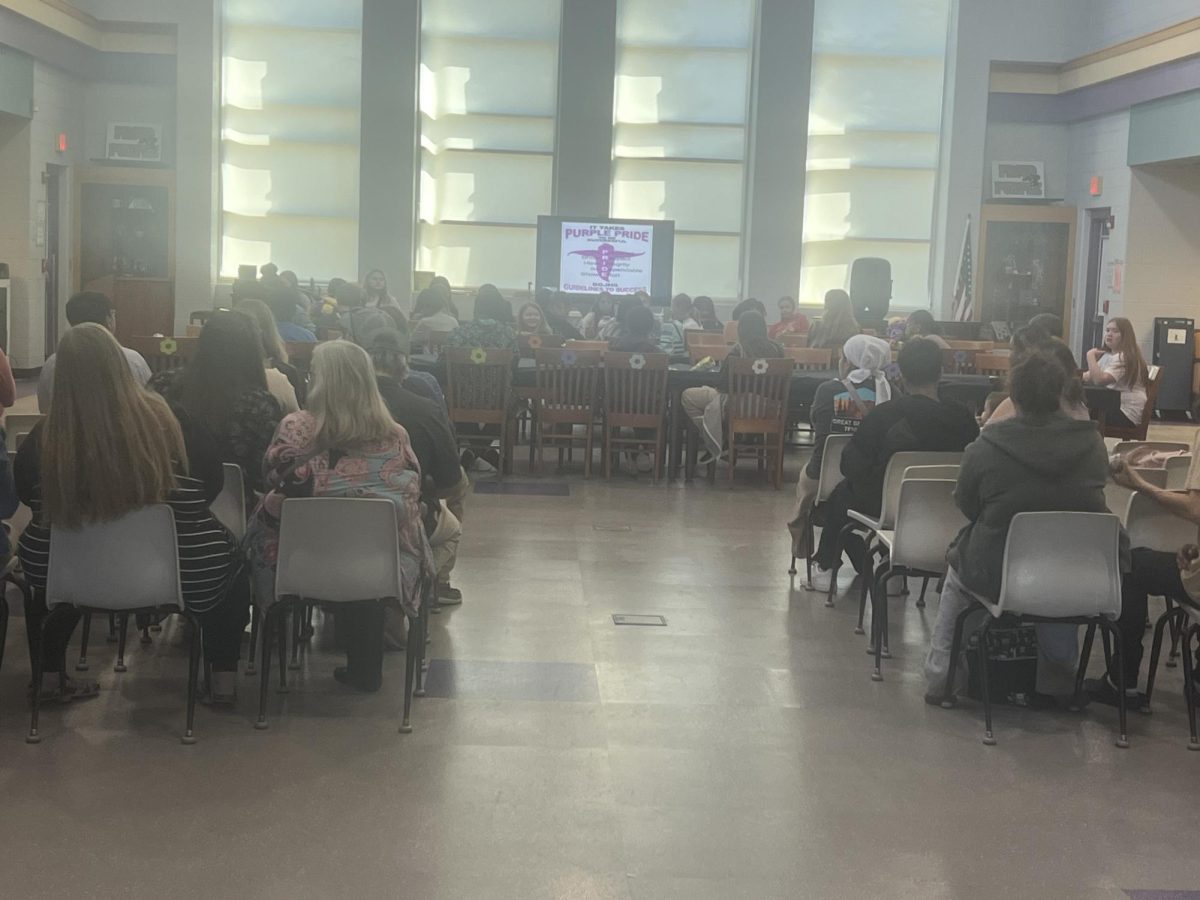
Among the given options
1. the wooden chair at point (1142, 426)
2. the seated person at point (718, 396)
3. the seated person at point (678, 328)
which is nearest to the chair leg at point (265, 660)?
the seated person at point (718, 396)

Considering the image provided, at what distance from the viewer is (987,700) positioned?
169 inches

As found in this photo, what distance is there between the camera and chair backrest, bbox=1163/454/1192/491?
4973 mm

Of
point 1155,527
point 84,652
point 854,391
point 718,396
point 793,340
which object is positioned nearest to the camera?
point 1155,527

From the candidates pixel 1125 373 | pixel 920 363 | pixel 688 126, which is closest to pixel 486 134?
pixel 688 126

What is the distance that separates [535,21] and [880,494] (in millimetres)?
11418

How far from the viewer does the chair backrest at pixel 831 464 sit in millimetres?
6062

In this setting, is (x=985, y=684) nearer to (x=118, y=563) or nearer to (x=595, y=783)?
(x=595, y=783)

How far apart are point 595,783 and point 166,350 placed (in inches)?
235

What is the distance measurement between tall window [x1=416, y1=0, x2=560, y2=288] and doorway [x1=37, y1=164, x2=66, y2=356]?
3.82m

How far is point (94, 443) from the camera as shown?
3885 millimetres

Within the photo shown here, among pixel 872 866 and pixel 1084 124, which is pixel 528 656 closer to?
pixel 872 866

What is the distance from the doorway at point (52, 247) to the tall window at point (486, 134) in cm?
382

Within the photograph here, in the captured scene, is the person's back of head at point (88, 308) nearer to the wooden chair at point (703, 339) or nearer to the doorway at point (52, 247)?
the wooden chair at point (703, 339)

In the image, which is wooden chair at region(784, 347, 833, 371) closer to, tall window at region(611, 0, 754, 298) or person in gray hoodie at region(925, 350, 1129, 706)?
tall window at region(611, 0, 754, 298)
